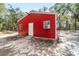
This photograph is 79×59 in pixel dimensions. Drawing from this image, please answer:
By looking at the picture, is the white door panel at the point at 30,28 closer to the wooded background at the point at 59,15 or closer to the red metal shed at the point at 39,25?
the red metal shed at the point at 39,25

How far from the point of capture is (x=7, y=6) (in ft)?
6.33

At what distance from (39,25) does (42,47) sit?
0.80 ft

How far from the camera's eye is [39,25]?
1958mm

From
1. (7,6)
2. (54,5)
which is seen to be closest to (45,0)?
(54,5)

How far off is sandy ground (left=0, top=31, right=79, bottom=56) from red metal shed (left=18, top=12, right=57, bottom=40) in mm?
77

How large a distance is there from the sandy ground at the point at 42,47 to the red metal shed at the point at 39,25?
0.08 meters

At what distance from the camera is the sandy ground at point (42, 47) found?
1904 mm

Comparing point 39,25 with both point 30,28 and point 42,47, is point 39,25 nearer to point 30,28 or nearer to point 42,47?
point 30,28

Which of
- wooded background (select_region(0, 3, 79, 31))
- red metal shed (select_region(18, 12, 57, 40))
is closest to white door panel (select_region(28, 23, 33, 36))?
red metal shed (select_region(18, 12, 57, 40))

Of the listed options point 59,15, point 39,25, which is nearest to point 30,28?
point 39,25

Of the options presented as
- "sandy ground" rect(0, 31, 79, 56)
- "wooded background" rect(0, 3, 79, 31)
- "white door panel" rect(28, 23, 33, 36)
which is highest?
"wooded background" rect(0, 3, 79, 31)

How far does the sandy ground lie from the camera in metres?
1.90

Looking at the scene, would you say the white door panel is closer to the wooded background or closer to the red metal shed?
the red metal shed

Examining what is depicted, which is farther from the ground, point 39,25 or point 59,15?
point 59,15
